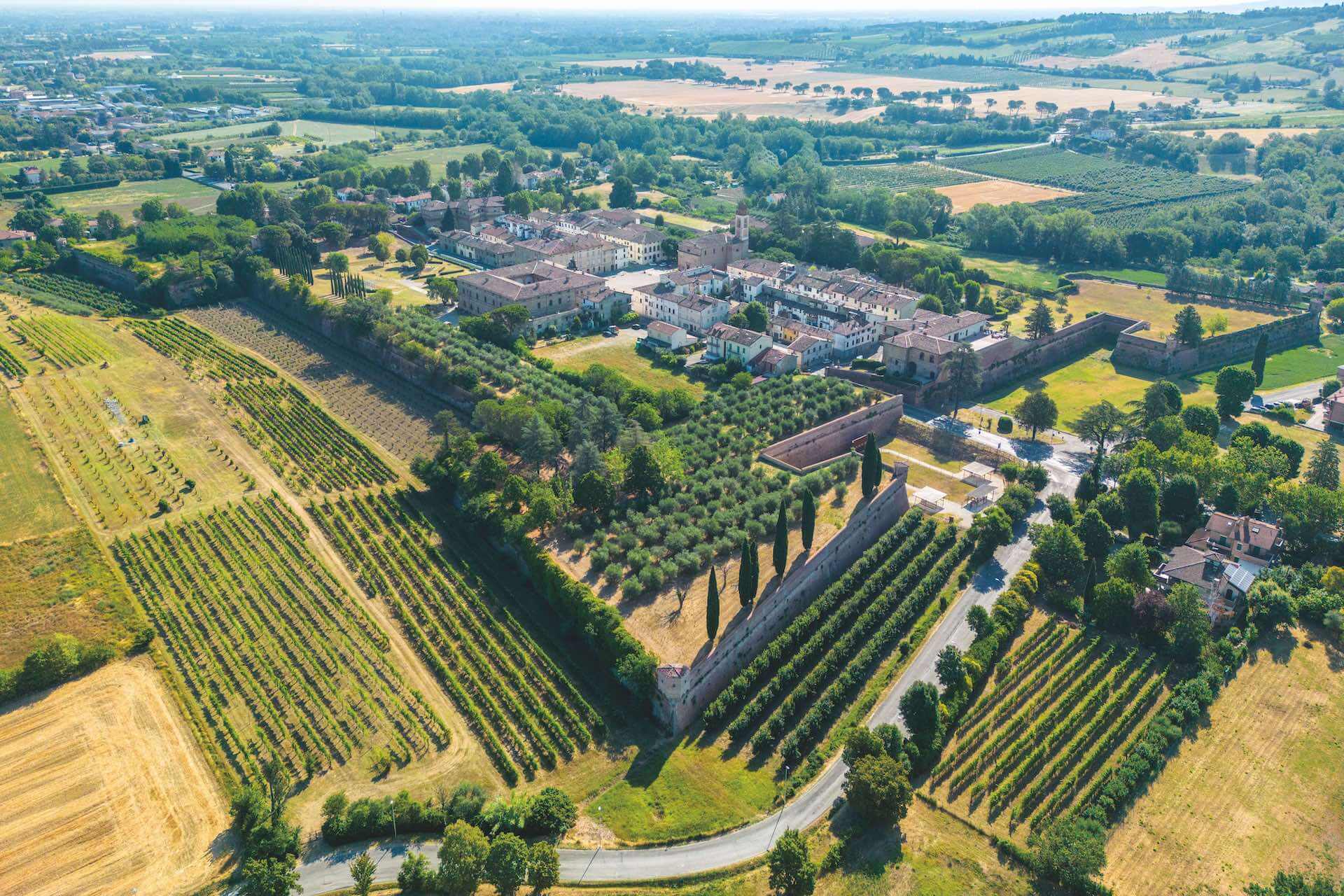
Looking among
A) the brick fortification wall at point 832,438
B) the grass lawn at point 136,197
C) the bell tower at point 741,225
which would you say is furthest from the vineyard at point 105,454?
the bell tower at point 741,225

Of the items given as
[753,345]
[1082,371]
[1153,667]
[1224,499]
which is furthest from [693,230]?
[1153,667]

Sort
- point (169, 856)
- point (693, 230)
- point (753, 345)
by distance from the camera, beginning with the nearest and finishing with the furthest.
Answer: point (169, 856) → point (753, 345) → point (693, 230)

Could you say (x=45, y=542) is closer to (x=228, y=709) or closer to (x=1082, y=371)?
(x=228, y=709)

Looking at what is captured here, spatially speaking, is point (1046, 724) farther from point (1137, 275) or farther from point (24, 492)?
point (1137, 275)

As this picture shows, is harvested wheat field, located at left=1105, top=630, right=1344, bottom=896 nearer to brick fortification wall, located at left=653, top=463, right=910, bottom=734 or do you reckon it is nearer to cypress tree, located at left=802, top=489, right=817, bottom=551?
brick fortification wall, located at left=653, top=463, right=910, bottom=734

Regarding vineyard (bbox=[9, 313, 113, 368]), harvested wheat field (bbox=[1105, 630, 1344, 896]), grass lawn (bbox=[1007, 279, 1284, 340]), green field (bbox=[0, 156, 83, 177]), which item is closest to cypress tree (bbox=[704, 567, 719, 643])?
harvested wheat field (bbox=[1105, 630, 1344, 896])

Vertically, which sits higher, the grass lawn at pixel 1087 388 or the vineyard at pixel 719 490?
the vineyard at pixel 719 490

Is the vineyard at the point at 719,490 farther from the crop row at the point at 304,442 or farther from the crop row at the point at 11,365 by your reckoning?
the crop row at the point at 11,365

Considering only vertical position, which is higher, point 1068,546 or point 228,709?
point 1068,546
